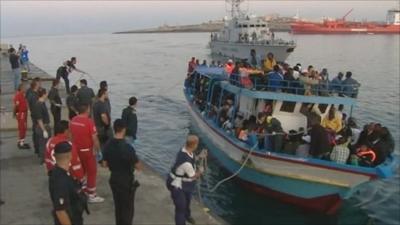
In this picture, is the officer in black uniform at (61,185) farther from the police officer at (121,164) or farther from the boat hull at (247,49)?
the boat hull at (247,49)

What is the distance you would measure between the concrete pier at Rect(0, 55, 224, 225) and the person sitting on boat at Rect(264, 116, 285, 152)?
138 inches

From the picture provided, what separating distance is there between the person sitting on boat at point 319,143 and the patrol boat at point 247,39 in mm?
40547

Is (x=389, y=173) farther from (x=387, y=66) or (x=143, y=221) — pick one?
(x=387, y=66)

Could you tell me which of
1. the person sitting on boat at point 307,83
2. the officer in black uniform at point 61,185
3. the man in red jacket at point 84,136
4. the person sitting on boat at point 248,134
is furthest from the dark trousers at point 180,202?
the person sitting on boat at point 307,83

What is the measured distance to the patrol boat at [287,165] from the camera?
11859 mm

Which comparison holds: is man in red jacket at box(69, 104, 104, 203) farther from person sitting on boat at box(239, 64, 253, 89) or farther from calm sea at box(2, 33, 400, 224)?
person sitting on boat at box(239, 64, 253, 89)

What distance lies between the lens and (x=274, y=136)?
42.8 ft

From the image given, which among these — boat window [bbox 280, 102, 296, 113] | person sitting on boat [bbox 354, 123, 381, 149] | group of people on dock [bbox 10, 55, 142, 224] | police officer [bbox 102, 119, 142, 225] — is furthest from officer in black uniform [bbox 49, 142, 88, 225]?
boat window [bbox 280, 102, 296, 113]

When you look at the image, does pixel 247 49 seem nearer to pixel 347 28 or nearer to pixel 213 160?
pixel 213 160

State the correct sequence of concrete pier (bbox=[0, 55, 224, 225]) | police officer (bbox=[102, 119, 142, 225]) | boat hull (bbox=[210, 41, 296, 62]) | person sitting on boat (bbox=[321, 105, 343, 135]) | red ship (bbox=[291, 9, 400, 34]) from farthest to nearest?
red ship (bbox=[291, 9, 400, 34]) → boat hull (bbox=[210, 41, 296, 62]) → person sitting on boat (bbox=[321, 105, 343, 135]) → concrete pier (bbox=[0, 55, 224, 225]) → police officer (bbox=[102, 119, 142, 225])

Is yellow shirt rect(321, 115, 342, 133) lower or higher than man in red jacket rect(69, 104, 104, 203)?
lower

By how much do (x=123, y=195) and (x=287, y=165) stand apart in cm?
636

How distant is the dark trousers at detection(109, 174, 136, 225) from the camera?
7.16 metres

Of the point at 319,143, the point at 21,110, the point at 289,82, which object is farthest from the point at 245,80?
the point at 21,110
